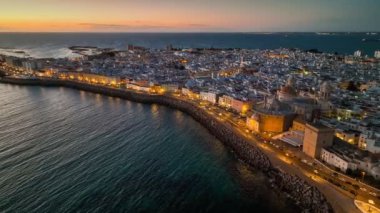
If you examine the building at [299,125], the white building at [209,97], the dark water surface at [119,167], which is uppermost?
the building at [299,125]

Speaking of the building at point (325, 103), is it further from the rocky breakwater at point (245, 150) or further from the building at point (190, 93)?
the building at point (190, 93)

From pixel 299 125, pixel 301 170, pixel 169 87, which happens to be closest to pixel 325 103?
pixel 299 125

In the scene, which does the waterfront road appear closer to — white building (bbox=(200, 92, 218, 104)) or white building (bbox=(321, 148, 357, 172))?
white building (bbox=(321, 148, 357, 172))

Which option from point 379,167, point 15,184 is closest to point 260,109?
point 379,167

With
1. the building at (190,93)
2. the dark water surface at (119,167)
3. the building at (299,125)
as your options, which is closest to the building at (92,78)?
the building at (190,93)

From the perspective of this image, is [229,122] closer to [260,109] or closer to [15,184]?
[260,109]

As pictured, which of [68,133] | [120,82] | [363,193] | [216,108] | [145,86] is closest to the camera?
[363,193]

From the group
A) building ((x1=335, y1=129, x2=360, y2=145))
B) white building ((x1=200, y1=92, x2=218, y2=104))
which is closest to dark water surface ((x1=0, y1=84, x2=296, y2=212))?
white building ((x1=200, y1=92, x2=218, y2=104))
